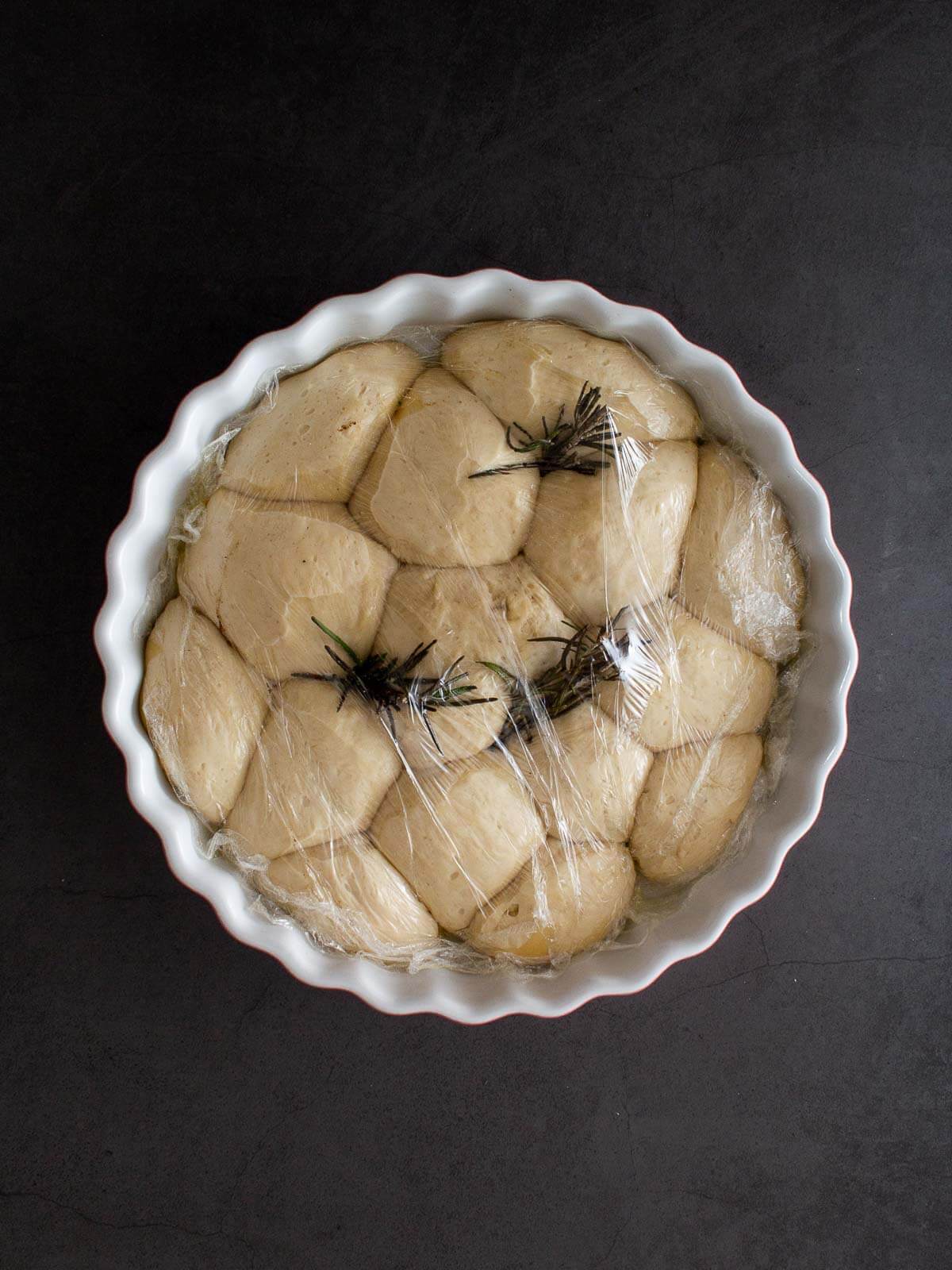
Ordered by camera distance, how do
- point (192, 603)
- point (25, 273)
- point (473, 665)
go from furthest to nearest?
point (25, 273)
point (192, 603)
point (473, 665)

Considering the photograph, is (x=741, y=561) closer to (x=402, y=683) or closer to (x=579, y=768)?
(x=579, y=768)

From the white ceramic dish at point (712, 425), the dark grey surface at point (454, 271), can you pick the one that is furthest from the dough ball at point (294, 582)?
the dark grey surface at point (454, 271)

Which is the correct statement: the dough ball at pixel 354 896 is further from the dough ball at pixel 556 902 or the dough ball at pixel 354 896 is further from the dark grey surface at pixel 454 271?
the dark grey surface at pixel 454 271

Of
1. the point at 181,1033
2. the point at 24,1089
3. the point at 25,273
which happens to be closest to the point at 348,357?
the point at 25,273

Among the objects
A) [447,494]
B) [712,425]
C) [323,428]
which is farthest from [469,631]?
[712,425]

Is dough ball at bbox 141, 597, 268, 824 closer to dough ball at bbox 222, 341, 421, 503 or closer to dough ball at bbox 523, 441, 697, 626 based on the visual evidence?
dough ball at bbox 222, 341, 421, 503

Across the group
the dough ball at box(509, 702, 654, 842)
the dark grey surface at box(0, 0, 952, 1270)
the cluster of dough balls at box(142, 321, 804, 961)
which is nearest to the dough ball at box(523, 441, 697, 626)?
the cluster of dough balls at box(142, 321, 804, 961)

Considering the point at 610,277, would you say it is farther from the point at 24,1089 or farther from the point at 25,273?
the point at 24,1089
